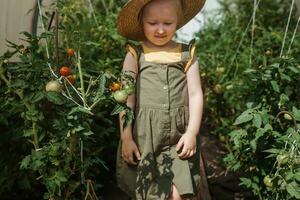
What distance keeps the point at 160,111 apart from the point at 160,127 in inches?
2.7

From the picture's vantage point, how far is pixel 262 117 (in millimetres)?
2432

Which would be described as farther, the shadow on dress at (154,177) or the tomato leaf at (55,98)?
the shadow on dress at (154,177)

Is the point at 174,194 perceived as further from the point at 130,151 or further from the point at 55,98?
the point at 55,98

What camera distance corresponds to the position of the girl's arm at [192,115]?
223 cm

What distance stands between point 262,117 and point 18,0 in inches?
64.2

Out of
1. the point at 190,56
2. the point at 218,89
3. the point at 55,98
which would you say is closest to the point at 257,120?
the point at 190,56

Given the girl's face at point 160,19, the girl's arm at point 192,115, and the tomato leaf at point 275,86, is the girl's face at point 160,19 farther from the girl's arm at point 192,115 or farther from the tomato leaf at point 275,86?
the tomato leaf at point 275,86

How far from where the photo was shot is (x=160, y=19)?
86.0 inches

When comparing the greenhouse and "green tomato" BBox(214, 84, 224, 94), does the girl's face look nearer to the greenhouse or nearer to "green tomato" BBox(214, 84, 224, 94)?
the greenhouse

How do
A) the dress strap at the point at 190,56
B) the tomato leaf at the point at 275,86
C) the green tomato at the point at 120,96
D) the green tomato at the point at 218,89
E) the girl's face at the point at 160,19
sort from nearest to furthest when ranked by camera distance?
the green tomato at the point at 120,96
the girl's face at the point at 160,19
the dress strap at the point at 190,56
the tomato leaf at the point at 275,86
the green tomato at the point at 218,89

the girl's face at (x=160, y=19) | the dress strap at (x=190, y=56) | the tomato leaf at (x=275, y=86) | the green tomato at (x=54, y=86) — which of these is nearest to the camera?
the green tomato at (x=54, y=86)

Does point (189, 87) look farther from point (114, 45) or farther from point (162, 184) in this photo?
point (114, 45)

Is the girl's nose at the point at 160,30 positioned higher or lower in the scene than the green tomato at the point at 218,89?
higher

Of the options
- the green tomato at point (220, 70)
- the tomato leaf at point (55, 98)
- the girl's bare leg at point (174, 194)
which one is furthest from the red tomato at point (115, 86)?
the green tomato at point (220, 70)
